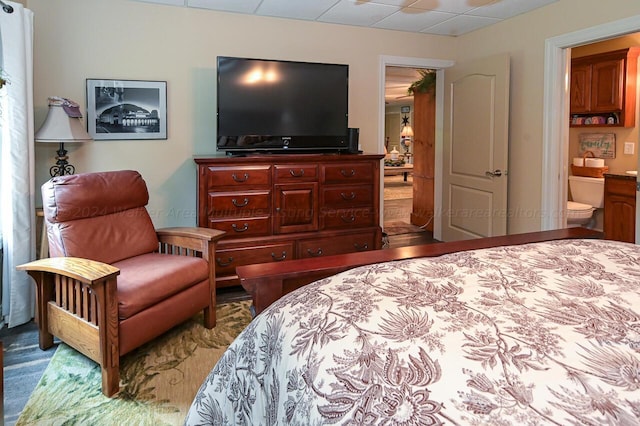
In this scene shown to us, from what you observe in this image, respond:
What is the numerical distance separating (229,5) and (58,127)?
169 cm

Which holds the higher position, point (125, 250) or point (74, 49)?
point (74, 49)

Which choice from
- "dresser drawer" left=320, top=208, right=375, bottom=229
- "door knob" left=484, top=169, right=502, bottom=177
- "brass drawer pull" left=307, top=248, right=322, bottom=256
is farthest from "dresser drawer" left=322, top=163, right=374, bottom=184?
"door knob" left=484, top=169, right=502, bottom=177

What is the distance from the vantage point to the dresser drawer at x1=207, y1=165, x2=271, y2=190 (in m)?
3.47

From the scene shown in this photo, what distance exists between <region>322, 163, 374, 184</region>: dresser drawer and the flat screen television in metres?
0.33

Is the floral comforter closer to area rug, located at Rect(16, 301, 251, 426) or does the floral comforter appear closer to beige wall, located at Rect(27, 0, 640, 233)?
area rug, located at Rect(16, 301, 251, 426)

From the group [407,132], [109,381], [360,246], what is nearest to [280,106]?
[360,246]

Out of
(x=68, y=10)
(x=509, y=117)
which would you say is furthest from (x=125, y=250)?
(x=509, y=117)

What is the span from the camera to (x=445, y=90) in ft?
16.7

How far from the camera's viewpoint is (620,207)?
4.53m

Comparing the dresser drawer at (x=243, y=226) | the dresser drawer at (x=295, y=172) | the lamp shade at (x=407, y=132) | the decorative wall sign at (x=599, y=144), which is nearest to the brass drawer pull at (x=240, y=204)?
the dresser drawer at (x=243, y=226)

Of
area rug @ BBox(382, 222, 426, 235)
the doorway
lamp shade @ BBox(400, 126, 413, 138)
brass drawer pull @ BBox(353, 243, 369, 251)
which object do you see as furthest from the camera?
lamp shade @ BBox(400, 126, 413, 138)

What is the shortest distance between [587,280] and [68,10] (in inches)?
157

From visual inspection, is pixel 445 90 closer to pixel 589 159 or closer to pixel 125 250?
pixel 589 159

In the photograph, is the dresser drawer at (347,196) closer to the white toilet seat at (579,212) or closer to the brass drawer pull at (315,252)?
the brass drawer pull at (315,252)
